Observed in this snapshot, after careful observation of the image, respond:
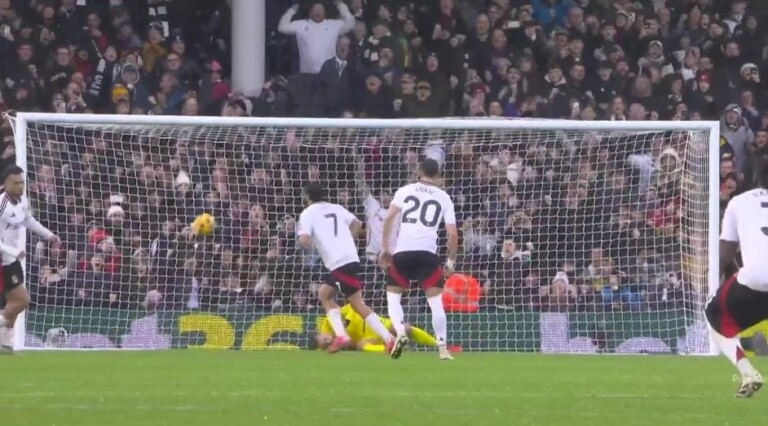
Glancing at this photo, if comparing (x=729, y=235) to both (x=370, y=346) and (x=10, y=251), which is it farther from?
(x=10, y=251)

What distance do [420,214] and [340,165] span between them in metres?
4.04

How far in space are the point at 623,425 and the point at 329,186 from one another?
10.8 metres

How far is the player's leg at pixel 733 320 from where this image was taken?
450 inches

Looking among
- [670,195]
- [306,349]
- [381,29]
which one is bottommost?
[306,349]

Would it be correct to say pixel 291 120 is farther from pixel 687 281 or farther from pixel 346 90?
pixel 687 281

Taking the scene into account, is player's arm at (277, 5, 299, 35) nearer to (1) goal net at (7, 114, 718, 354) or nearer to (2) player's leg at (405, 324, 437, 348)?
(1) goal net at (7, 114, 718, 354)

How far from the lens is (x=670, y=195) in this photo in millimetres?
19906

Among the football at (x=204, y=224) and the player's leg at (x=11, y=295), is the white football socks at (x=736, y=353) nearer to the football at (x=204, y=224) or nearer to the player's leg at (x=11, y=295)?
the player's leg at (x=11, y=295)

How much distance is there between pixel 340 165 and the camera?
20.4 metres

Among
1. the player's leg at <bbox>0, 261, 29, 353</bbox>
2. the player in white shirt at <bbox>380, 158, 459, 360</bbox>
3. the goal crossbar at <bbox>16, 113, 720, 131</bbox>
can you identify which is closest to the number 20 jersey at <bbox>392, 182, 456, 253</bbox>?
the player in white shirt at <bbox>380, 158, 459, 360</bbox>

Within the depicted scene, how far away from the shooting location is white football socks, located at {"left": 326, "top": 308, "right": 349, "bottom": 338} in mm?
18109

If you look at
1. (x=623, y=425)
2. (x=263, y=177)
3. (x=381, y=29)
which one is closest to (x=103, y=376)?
(x=623, y=425)

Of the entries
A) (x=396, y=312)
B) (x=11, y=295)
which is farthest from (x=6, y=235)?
(x=396, y=312)

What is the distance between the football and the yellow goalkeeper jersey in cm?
169
